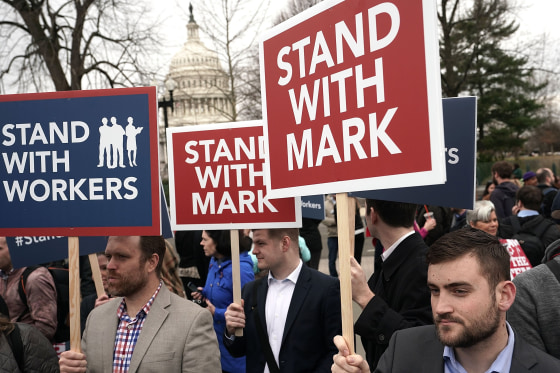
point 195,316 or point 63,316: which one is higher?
point 195,316

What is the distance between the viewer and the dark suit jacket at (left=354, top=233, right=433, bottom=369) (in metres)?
3.15

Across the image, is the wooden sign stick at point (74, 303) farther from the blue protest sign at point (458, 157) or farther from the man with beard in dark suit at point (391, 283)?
the blue protest sign at point (458, 157)

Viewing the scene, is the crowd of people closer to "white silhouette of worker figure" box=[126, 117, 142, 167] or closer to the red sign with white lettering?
the red sign with white lettering

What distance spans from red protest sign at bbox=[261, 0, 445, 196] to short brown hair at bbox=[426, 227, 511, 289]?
286 millimetres

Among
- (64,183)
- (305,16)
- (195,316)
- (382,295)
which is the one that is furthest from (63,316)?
(305,16)

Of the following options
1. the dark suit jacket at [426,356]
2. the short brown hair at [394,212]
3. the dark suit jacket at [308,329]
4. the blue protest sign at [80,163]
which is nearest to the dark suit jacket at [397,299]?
the short brown hair at [394,212]

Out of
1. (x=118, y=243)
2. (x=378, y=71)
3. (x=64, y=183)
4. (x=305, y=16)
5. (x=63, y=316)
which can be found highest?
(x=305, y=16)

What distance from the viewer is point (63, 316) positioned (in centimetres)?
572

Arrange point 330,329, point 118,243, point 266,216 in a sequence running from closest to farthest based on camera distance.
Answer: point 118,243
point 330,329
point 266,216

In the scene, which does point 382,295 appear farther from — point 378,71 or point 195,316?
point 378,71

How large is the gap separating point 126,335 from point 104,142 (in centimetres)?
109

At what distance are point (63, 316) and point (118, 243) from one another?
2402mm

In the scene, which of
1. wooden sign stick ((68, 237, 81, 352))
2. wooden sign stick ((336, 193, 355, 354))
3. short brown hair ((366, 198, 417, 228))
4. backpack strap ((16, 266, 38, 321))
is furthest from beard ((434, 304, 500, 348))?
backpack strap ((16, 266, 38, 321))

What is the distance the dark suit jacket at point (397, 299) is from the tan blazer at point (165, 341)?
2.63 ft
